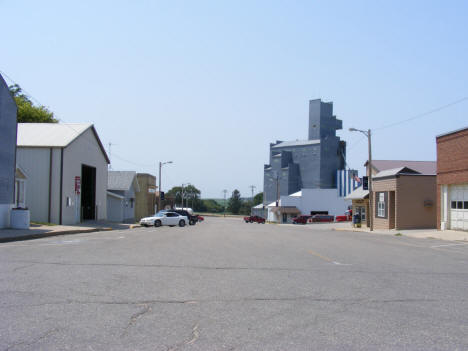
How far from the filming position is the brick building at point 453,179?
95.4 ft

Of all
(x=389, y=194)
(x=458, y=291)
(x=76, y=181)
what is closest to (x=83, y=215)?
(x=76, y=181)

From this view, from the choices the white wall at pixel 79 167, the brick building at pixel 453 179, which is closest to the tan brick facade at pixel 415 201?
the brick building at pixel 453 179

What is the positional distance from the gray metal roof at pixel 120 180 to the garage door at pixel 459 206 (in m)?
40.3

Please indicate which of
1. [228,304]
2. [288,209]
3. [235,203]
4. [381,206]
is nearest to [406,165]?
[381,206]

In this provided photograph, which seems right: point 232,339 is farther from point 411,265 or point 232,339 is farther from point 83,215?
point 83,215

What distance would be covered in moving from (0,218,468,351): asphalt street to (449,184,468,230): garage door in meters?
18.1

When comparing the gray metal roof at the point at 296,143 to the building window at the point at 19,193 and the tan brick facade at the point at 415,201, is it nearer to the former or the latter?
the tan brick facade at the point at 415,201

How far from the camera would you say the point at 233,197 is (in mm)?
190750

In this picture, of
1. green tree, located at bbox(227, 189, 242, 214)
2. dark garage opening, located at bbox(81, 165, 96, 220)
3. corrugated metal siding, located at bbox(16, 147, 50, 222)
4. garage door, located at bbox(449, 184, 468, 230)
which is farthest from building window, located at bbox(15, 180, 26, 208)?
green tree, located at bbox(227, 189, 242, 214)

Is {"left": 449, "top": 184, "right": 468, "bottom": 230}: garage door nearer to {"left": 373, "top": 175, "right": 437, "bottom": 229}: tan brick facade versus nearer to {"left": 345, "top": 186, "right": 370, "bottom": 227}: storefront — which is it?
{"left": 373, "top": 175, "right": 437, "bottom": 229}: tan brick facade

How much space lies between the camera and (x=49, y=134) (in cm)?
3909

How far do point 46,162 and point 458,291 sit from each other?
3279 centimetres

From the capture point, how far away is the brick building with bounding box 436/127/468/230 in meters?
29.1

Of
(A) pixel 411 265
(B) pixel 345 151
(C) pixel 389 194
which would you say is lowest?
(A) pixel 411 265
